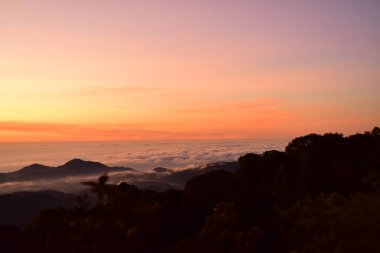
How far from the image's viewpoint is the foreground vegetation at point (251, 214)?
28.3 metres

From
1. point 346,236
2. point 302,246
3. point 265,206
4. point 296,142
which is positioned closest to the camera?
point 346,236

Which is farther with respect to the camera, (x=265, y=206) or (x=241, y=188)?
(x=241, y=188)

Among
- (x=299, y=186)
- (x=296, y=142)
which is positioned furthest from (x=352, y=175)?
(x=296, y=142)

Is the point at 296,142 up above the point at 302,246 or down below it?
above

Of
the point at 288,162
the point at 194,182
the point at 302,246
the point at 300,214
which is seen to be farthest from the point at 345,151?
the point at 302,246

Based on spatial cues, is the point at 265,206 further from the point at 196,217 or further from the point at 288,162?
the point at 288,162

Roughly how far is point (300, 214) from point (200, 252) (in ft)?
26.7

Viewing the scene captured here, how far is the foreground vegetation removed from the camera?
92.8ft

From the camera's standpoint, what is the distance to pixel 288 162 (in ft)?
189

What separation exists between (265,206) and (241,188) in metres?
15.8

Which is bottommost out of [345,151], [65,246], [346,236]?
[65,246]

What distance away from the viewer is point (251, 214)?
35312 millimetres

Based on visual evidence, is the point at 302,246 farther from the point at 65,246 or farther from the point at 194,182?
the point at 194,182

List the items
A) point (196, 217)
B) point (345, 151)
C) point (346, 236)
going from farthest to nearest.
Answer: point (345, 151) < point (196, 217) < point (346, 236)
